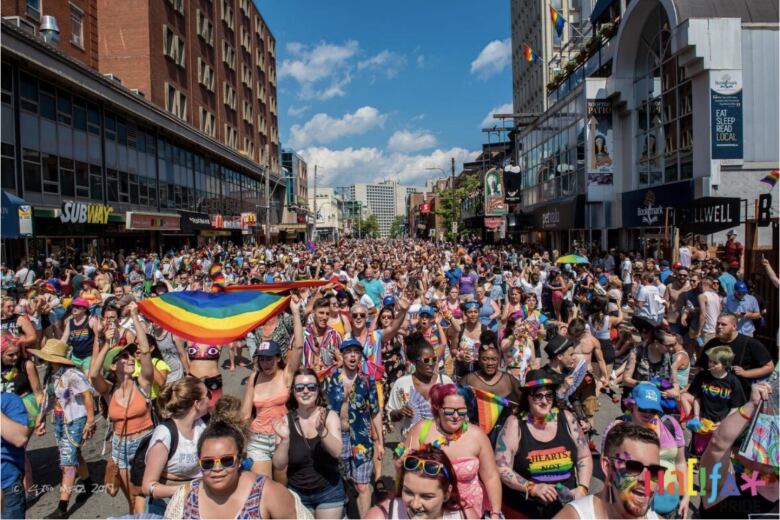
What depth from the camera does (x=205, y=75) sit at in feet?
140

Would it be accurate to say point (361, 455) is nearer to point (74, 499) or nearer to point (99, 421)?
point (74, 499)

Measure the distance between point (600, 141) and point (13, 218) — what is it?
72.6ft

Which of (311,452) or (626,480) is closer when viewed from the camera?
(626,480)

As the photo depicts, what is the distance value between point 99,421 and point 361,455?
15.6 feet

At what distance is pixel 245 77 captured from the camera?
180ft

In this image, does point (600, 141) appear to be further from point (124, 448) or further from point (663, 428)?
point (124, 448)

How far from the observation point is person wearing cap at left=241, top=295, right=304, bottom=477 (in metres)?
4.20

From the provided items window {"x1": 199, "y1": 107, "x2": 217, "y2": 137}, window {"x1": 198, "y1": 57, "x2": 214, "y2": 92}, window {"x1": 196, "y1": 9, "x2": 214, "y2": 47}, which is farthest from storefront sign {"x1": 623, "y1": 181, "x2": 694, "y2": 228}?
window {"x1": 196, "y1": 9, "x2": 214, "y2": 47}

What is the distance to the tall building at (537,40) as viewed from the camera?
161 ft

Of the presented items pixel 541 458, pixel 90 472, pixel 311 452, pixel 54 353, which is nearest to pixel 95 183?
pixel 90 472

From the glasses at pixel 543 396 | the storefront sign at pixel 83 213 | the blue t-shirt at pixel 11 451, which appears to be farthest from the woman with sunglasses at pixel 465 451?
the storefront sign at pixel 83 213

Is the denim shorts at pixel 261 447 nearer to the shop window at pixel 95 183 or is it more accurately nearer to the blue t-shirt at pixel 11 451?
the blue t-shirt at pixel 11 451

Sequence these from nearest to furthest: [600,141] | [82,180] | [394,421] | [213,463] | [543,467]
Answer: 1. [213,463]
2. [543,467]
3. [394,421]
4. [82,180]
5. [600,141]

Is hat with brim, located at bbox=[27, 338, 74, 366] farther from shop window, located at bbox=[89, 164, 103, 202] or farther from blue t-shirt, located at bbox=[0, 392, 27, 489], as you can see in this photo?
shop window, located at bbox=[89, 164, 103, 202]
